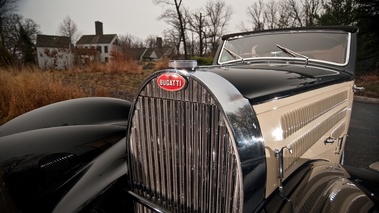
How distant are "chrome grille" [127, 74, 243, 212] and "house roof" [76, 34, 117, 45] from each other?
187ft

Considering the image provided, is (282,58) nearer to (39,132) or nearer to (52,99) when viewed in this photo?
(39,132)

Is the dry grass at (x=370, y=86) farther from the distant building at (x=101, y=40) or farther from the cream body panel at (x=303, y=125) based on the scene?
the distant building at (x=101, y=40)

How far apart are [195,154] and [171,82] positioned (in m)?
0.40

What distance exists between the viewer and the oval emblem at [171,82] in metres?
1.22

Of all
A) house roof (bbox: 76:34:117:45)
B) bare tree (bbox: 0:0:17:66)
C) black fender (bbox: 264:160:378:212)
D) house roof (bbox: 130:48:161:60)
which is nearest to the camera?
black fender (bbox: 264:160:378:212)

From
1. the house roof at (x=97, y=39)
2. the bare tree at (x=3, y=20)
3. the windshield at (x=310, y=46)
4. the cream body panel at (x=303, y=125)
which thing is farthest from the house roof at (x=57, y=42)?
the cream body panel at (x=303, y=125)

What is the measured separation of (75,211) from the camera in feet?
4.57

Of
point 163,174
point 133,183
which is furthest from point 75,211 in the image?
point 163,174

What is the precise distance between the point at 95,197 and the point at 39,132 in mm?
817

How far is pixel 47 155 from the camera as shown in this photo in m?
1.67

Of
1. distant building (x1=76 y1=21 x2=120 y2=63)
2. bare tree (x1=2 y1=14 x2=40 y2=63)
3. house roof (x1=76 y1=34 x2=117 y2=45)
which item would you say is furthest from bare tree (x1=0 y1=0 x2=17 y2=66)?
house roof (x1=76 y1=34 x2=117 y2=45)

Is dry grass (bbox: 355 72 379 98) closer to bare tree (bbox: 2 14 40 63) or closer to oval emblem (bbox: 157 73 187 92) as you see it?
oval emblem (bbox: 157 73 187 92)

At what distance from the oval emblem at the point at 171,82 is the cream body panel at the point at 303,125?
41 cm

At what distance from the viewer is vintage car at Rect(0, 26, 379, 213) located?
1.16 m
